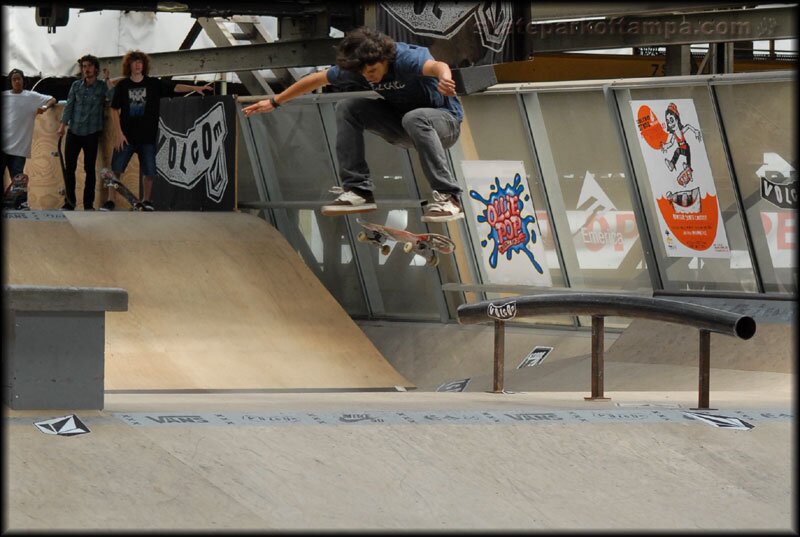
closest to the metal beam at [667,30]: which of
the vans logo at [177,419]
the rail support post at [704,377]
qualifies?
the rail support post at [704,377]

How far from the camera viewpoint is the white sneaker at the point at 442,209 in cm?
917

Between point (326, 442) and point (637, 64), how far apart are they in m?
14.8

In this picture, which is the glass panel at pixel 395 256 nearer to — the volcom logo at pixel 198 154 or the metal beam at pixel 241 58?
the metal beam at pixel 241 58

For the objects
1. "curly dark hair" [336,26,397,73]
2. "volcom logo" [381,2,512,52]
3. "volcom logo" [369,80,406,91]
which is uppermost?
"volcom logo" [381,2,512,52]

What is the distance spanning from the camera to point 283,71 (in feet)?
63.3

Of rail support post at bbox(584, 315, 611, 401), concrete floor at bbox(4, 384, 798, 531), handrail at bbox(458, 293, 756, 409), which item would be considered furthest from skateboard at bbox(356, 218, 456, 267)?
concrete floor at bbox(4, 384, 798, 531)

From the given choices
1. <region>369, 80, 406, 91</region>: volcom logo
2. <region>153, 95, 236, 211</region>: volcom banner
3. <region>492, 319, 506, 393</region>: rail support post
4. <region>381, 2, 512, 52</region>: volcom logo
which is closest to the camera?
<region>369, 80, 406, 91</region>: volcom logo

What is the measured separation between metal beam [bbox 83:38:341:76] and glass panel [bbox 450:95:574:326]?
2235 millimetres

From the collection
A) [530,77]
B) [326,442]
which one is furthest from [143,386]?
[530,77]

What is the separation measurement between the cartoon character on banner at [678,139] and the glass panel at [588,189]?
767 mm

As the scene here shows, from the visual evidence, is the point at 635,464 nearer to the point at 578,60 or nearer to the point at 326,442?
the point at 326,442

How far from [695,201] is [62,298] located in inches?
358

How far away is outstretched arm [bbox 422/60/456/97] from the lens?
26.5 feet

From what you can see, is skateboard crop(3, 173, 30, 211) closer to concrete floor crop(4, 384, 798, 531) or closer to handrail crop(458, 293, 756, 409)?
handrail crop(458, 293, 756, 409)
